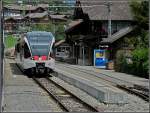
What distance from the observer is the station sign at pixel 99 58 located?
51562 millimetres


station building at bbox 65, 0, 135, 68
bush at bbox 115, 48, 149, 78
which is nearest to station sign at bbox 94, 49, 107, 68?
station building at bbox 65, 0, 135, 68

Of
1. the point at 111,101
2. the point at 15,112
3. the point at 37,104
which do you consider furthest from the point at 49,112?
the point at 111,101

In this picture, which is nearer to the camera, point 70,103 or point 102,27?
point 70,103

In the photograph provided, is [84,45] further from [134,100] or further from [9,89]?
[134,100]

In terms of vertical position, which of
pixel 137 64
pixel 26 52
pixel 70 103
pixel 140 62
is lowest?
pixel 70 103

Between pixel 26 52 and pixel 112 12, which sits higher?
pixel 112 12

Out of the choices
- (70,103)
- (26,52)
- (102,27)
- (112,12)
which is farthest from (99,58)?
(70,103)

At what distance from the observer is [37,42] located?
33250 mm

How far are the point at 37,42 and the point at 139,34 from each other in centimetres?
2139

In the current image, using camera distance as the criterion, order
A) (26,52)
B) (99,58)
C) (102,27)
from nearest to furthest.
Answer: (26,52), (99,58), (102,27)

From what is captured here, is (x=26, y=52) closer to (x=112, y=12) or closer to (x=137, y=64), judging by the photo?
(x=137, y=64)

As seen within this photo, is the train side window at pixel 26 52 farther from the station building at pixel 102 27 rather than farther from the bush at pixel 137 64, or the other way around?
the station building at pixel 102 27

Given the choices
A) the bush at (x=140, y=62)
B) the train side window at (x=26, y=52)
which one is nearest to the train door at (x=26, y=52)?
the train side window at (x=26, y=52)

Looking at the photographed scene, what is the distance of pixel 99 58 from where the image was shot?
5234 cm
